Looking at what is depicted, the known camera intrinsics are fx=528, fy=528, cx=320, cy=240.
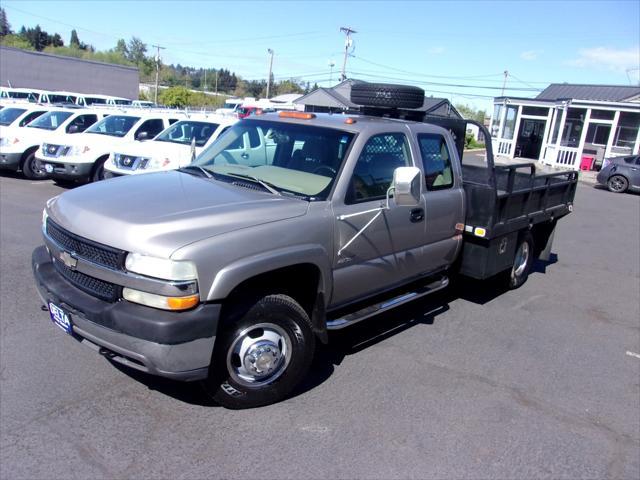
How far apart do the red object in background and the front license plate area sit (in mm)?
28808

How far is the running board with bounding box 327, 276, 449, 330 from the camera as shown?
13.5 ft

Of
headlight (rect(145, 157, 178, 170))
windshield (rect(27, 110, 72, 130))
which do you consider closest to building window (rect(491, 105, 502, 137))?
windshield (rect(27, 110, 72, 130))

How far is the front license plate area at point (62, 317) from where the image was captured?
341 cm

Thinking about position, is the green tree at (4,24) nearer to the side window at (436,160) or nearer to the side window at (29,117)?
the side window at (29,117)

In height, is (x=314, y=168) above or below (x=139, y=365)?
above

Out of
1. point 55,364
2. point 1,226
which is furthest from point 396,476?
point 1,226

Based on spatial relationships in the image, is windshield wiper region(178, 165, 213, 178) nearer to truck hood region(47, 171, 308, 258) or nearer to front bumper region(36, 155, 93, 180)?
truck hood region(47, 171, 308, 258)

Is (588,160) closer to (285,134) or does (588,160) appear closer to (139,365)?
(285,134)

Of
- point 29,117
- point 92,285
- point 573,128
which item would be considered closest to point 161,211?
point 92,285

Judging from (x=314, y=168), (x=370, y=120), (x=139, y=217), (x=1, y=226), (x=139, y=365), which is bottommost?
(x=1, y=226)

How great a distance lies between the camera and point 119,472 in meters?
2.96

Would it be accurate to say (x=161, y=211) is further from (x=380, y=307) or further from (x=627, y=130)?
(x=627, y=130)

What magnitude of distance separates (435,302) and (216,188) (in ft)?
10.8

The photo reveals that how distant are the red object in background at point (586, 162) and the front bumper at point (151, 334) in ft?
93.9
